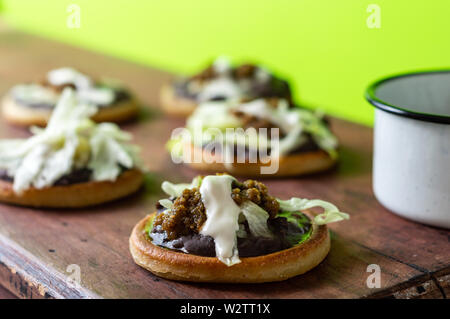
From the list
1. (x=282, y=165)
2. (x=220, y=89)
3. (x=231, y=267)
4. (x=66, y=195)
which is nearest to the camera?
(x=231, y=267)

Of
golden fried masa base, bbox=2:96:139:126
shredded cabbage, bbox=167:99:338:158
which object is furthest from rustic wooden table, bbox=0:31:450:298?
golden fried masa base, bbox=2:96:139:126

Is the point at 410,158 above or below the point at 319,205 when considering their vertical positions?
above

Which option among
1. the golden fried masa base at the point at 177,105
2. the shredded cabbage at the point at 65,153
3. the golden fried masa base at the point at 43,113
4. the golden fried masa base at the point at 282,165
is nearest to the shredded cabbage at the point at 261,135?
the golden fried masa base at the point at 282,165

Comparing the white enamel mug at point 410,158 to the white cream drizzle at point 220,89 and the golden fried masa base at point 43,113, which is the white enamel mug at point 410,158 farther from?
the golden fried masa base at point 43,113

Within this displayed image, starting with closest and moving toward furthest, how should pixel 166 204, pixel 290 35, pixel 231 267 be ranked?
pixel 231 267, pixel 166 204, pixel 290 35

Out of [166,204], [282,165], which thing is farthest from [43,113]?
[166,204]

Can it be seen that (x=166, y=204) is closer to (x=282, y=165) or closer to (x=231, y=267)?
(x=231, y=267)

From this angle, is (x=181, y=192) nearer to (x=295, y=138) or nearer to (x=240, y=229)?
(x=240, y=229)

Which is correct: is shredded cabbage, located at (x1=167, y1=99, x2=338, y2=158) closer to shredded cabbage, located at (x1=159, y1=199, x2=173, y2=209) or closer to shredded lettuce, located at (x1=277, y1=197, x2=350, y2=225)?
shredded lettuce, located at (x1=277, y1=197, x2=350, y2=225)
